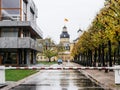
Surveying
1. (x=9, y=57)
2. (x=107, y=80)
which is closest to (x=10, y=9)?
(x=9, y=57)

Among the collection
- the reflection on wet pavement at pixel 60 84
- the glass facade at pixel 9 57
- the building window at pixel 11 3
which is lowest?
the reflection on wet pavement at pixel 60 84

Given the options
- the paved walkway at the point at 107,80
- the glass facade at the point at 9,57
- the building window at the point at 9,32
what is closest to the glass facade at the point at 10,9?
the building window at the point at 9,32

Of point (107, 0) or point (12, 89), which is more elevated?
point (107, 0)

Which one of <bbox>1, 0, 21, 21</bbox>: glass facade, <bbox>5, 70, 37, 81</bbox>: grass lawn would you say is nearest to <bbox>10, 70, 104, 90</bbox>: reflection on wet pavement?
<bbox>5, 70, 37, 81</bbox>: grass lawn

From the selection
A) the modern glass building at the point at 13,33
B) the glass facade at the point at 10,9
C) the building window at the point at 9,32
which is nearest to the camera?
the modern glass building at the point at 13,33

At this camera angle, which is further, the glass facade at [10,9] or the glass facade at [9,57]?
the glass facade at [9,57]

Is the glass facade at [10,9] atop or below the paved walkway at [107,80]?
atop

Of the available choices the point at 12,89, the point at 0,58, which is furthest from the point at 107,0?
the point at 0,58

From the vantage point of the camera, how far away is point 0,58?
59125 mm

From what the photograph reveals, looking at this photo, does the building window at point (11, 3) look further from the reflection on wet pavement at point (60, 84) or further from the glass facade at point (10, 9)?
the reflection on wet pavement at point (60, 84)

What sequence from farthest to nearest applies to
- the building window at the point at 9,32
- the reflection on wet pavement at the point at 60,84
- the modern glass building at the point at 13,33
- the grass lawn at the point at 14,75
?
the building window at the point at 9,32 < the modern glass building at the point at 13,33 < the grass lawn at the point at 14,75 < the reflection on wet pavement at the point at 60,84

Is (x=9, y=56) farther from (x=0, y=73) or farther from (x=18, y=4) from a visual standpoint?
(x=0, y=73)

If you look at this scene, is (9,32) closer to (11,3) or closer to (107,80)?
(11,3)

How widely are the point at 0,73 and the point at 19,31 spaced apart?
34524 mm
